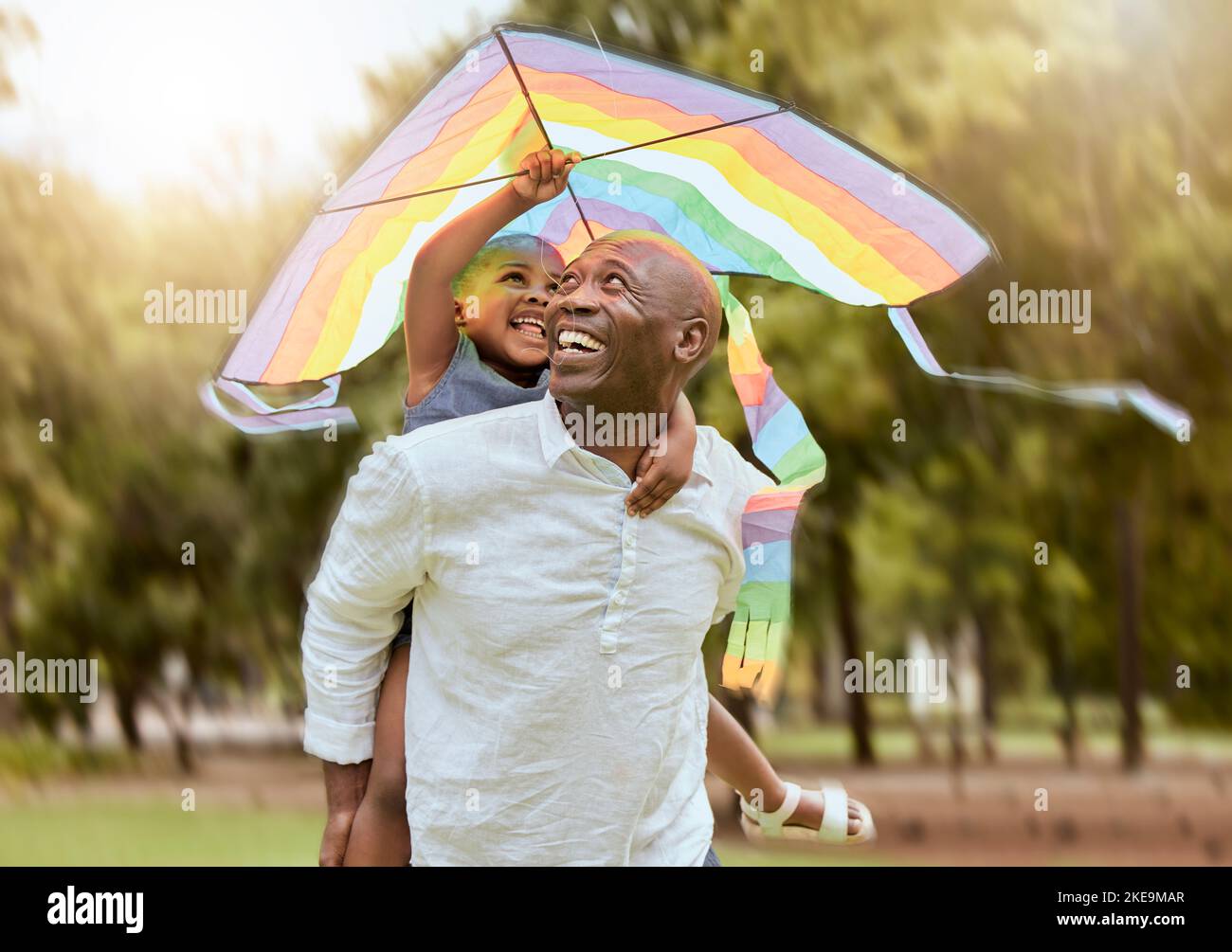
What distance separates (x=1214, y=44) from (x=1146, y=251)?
152 cm

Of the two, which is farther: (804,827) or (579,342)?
(804,827)

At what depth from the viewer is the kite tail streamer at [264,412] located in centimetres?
274

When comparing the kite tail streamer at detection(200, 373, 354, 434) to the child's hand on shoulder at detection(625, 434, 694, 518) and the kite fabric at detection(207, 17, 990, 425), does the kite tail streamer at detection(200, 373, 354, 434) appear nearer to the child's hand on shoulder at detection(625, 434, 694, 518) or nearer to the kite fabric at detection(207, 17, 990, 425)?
the kite fabric at detection(207, 17, 990, 425)

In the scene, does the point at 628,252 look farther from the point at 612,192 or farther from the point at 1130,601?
the point at 1130,601

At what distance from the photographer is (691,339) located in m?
2.25

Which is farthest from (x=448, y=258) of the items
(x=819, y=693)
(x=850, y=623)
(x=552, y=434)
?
(x=819, y=693)

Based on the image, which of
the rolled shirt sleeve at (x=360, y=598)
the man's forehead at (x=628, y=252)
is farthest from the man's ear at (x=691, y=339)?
the rolled shirt sleeve at (x=360, y=598)

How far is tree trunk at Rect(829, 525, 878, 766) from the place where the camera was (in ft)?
33.9

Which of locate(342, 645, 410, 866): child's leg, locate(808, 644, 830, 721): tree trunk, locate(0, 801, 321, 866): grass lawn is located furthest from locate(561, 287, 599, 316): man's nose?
locate(808, 644, 830, 721): tree trunk

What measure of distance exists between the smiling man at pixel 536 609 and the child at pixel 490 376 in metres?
0.05

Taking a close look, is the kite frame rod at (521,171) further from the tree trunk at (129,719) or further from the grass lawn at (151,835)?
the tree trunk at (129,719)

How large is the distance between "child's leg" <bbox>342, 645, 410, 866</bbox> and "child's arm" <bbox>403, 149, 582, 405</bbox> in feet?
1.97

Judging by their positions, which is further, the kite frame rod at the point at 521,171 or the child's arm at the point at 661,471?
the kite frame rod at the point at 521,171

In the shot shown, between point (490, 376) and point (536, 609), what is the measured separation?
0.58 meters
